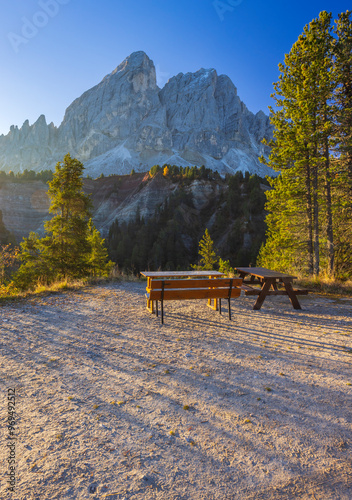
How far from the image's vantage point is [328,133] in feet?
36.6

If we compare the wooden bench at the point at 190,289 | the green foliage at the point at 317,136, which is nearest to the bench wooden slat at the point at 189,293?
the wooden bench at the point at 190,289

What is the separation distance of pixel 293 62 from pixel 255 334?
43.5ft

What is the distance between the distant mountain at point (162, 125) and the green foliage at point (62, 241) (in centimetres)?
13980

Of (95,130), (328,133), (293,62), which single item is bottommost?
(328,133)

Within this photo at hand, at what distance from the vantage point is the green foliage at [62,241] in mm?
13320

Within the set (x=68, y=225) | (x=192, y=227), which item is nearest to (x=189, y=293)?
(x=68, y=225)

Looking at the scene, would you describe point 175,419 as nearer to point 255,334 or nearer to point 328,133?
point 255,334

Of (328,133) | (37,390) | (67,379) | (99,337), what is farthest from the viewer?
(328,133)

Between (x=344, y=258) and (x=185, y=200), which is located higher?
(x=185, y=200)

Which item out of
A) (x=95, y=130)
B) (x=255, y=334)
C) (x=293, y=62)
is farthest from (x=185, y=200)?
(x=95, y=130)

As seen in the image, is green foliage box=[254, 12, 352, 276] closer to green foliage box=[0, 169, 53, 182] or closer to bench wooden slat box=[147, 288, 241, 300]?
bench wooden slat box=[147, 288, 241, 300]

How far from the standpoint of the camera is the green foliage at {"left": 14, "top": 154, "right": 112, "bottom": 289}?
13320mm

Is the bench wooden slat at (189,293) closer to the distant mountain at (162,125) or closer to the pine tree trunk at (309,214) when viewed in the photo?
the pine tree trunk at (309,214)

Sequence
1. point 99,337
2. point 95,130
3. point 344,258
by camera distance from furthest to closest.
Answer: point 95,130 < point 344,258 < point 99,337
